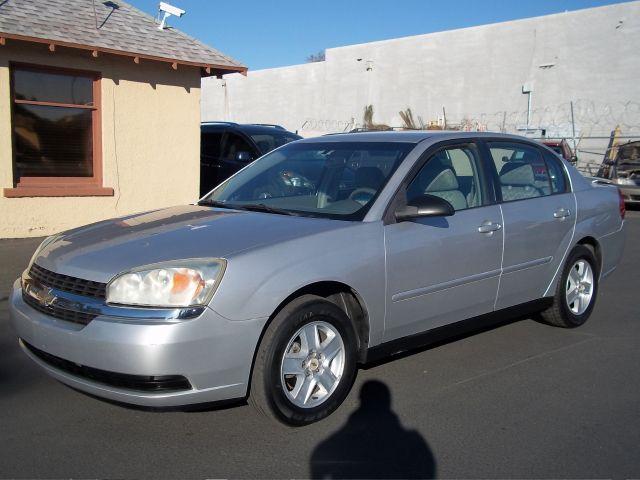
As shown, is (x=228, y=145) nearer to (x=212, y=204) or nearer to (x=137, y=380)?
(x=212, y=204)

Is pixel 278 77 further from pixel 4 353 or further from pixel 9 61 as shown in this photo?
pixel 4 353

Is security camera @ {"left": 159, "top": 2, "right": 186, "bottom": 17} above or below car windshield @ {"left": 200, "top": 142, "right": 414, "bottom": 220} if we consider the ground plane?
above

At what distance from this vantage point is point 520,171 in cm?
573

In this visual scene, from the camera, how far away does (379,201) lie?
14.5ft

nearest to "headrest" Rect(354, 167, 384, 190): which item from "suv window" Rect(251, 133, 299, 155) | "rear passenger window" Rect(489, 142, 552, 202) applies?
"rear passenger window" Rect(489, 142, 552, 202)

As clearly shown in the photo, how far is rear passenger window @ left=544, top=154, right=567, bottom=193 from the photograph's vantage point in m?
5.90

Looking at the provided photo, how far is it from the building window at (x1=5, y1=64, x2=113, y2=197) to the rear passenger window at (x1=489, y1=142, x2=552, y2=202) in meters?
6.87

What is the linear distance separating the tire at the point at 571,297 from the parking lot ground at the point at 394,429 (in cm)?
61

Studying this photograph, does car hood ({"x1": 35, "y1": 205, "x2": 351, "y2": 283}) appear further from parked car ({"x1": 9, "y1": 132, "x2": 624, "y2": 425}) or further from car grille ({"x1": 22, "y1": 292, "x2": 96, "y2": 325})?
car grille ({"x1": 22, "y1": 292, "x2": 96, "y2": 325})

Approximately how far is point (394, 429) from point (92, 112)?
26.8 feet

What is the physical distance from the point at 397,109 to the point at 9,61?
26.3 meters

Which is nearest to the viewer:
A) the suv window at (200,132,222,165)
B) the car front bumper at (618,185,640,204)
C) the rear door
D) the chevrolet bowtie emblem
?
the chevrolet bowtie emblem

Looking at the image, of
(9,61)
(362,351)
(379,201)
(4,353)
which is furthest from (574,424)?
(9,61)

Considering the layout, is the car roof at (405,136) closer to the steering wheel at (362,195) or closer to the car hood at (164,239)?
the steering wheel at (362,195)
